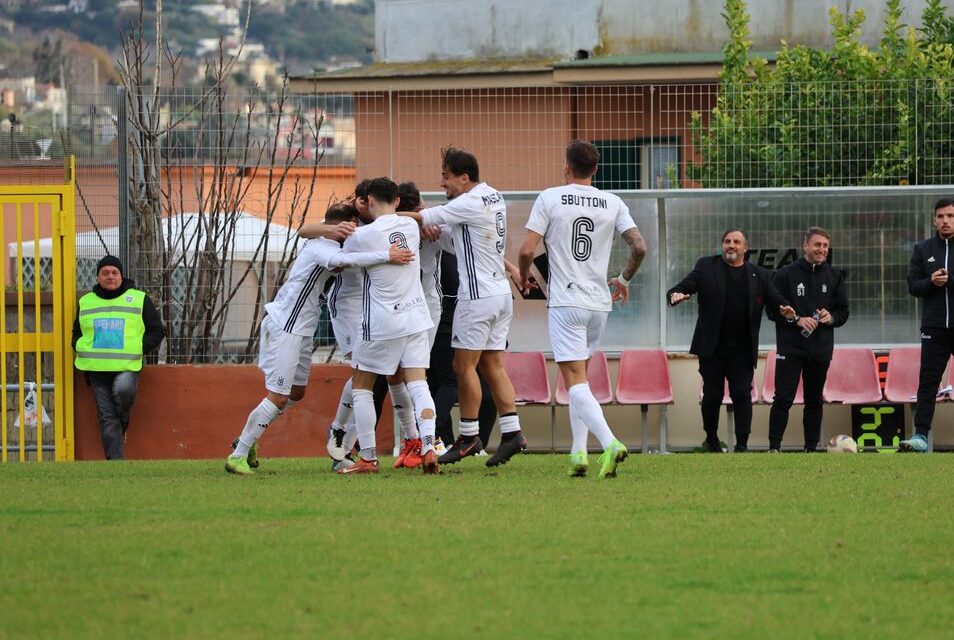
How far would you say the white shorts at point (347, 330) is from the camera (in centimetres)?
1088

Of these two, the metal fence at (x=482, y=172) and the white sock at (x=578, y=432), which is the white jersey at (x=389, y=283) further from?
the metal fence at (x=482, y=172)

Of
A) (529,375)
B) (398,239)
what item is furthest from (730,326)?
(398,239)

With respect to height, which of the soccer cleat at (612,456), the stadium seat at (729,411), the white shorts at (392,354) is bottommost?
the stadium seat at (729,411)

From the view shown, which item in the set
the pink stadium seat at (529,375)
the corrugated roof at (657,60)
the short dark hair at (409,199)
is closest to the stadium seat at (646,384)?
the pink stadium seat at (529,375)

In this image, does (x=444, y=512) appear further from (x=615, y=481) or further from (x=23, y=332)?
(x=23, y=332)

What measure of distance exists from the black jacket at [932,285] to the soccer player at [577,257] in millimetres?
4241

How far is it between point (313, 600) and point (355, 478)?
427 cm

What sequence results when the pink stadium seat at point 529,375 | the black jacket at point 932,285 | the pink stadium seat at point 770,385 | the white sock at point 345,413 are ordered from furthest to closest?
the pink stadium seat at point 529,375 < the pink stadium seat at point 770,385 < the black jacket at point 932,285 < the white sock at point 345,413

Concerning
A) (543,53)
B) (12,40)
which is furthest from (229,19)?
(543,53)

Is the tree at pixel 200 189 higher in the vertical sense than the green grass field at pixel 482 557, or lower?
higher

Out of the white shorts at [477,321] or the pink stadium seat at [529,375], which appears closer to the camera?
the white shorts at [477,321]

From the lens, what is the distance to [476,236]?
1051 centimetres

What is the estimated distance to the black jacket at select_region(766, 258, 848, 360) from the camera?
1384 cm

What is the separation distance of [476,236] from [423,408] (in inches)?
48.8
